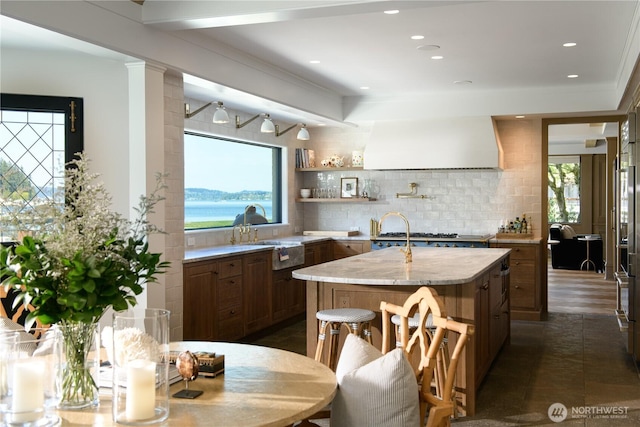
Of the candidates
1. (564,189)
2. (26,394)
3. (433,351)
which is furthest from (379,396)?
(564,189)

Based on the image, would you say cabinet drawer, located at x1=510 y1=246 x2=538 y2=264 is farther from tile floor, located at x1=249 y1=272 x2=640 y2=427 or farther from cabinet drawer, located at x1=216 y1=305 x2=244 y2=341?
cabinet drawer, located at x1=216 y1=305 x2=244 y2=341

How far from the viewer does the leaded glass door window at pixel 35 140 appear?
4.48 metres

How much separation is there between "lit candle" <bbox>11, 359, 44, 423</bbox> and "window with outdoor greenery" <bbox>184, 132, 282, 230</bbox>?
5.00 metres

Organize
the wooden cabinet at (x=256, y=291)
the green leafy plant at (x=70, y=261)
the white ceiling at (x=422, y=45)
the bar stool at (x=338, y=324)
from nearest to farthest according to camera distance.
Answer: the green leafy plant at (x=70, y=261) < the bar stool at (x=338, y=324) < the white ceiling at (x=422, y=45) < the wooden cabinet at (x=256, y=291)

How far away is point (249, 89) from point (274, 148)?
2717 mm

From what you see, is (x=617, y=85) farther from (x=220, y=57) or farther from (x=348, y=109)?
(x=220, y=57)

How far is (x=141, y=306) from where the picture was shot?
469 cm

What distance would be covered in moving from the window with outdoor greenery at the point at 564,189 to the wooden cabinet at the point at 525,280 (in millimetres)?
8277

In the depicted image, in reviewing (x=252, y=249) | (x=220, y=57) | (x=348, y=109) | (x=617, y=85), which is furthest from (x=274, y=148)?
(x=617, y=85)

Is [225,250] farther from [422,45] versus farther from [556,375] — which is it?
[556,375]

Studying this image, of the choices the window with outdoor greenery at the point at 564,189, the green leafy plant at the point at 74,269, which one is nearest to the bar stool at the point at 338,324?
the green leafy plant at the point at 74,269

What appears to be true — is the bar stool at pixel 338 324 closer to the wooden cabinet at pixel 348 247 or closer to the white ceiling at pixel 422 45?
the white ceiling at pixel 422 45

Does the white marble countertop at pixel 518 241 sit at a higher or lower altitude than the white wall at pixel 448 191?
lower

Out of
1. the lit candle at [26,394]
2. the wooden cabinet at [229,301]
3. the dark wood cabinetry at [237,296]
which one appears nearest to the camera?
the lit candle at [26,394]
